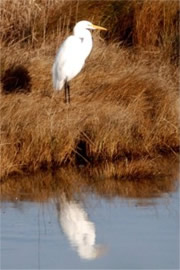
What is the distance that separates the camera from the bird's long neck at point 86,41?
1095cm

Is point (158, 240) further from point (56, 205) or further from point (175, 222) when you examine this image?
point (56, 205)

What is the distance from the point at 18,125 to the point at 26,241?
2.44 metres

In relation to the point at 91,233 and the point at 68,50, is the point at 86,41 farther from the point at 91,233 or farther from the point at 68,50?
the point at 91,233

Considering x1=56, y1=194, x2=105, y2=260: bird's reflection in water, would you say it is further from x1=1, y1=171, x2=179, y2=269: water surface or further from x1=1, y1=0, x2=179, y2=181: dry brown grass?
x1=1, y1=0, x2=179, y2=181: dry brown grass

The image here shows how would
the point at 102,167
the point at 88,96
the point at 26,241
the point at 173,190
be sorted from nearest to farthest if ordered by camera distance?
the point at 26,241 → the point at 173,190 → the point at 102,167 → the point at 88,96

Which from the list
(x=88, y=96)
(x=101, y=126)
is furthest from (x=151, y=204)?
(x=88, y=96)

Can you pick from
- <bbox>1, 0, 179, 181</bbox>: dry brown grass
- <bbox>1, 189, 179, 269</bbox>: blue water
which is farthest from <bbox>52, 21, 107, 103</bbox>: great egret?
<bbox>1, 189, 179, 269</bbox>: blue water

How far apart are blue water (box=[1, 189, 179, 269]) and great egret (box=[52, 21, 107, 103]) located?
2.99 metres

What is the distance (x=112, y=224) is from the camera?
22.0ft

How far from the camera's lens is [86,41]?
36.4 ft

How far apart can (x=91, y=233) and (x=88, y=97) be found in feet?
11.9

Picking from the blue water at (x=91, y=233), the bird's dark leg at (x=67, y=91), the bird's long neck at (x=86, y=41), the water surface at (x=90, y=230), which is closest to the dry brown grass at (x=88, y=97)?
the bird's dark leg at (x=67, y=91)

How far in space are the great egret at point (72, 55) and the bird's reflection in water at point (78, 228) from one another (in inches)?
118

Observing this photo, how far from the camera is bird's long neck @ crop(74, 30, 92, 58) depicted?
10945mm
